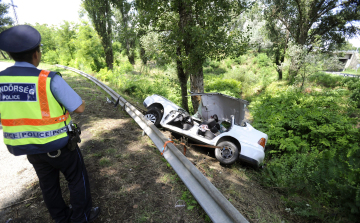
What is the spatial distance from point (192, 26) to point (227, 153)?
495 cm

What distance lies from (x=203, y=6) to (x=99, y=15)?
1283cm

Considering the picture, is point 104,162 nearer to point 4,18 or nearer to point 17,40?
point 17,40

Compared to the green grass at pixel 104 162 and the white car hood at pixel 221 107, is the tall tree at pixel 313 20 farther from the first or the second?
the green grass at pixel 104 162

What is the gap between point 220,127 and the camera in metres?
5.72

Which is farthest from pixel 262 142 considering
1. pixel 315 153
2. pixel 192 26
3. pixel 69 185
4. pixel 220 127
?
pixel 192 26

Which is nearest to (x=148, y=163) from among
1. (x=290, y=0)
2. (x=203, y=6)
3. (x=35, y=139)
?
(x=35, y=139)

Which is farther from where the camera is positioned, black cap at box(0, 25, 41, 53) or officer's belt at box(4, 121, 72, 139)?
officer's belt at box(4, 121, 72, 139)

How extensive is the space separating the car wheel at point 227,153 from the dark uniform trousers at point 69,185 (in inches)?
126

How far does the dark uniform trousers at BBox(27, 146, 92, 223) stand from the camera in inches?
76.4

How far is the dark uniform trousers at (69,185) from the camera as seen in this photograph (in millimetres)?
1939

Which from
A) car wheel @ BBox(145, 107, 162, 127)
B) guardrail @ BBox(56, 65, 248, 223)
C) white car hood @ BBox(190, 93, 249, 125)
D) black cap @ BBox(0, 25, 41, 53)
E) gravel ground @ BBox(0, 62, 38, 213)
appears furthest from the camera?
white car hood @ BBox(190, 93, 249, 125)

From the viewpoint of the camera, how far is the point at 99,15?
16156mm

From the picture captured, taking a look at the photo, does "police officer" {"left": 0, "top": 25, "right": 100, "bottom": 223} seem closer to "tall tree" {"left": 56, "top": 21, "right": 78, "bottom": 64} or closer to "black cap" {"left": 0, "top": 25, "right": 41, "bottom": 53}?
"black cap" {"left": 0, "top": 25, "right": 41, "bottom": 53}

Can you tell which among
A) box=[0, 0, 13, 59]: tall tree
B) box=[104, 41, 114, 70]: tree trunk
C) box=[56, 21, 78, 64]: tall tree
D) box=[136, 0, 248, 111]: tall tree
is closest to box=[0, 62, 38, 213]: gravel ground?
box=[136, 0, 248, 111]: tall tree
